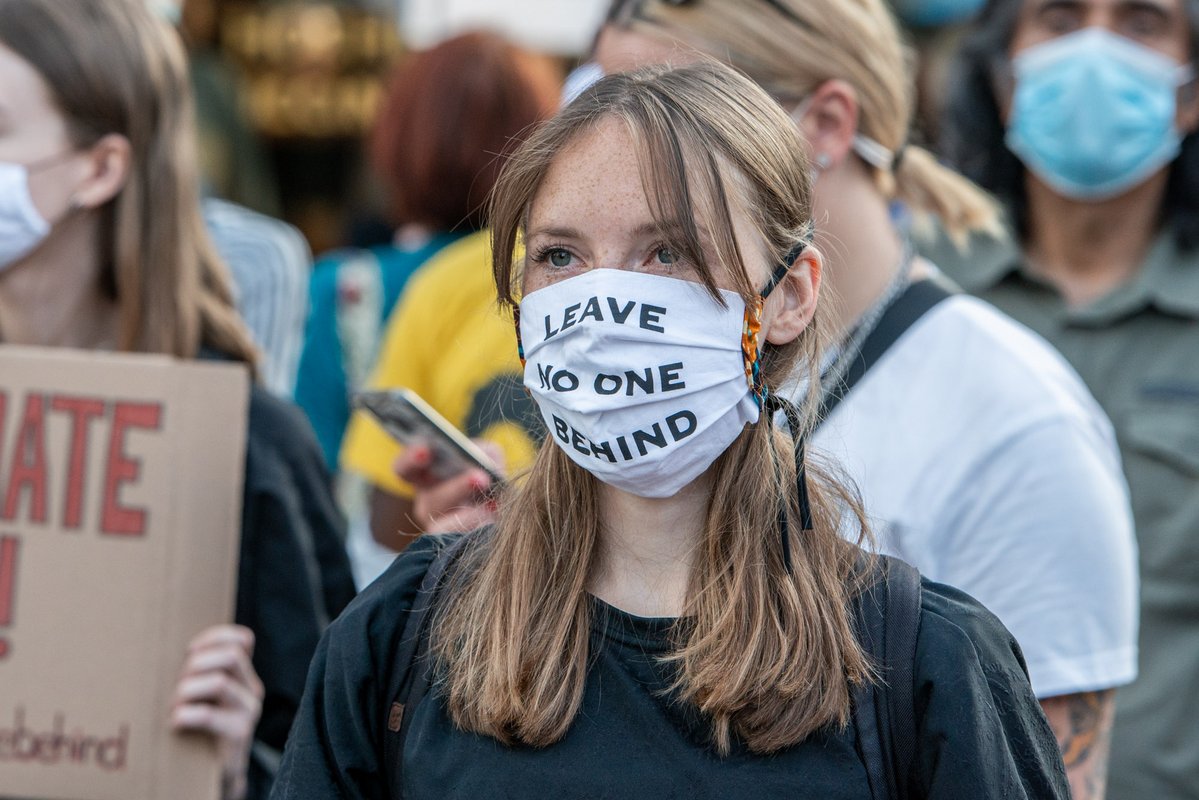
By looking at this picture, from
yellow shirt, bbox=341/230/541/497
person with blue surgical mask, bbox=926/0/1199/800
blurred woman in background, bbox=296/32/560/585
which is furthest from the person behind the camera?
blurred woman in background, bbox=296/32/560/585

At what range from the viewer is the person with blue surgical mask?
11.4 feet

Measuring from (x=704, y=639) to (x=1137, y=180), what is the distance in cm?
267

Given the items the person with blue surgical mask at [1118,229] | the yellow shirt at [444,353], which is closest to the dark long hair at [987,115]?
the person with blue surgical mask at [1118,229]

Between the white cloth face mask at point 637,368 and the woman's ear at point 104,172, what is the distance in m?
1.43

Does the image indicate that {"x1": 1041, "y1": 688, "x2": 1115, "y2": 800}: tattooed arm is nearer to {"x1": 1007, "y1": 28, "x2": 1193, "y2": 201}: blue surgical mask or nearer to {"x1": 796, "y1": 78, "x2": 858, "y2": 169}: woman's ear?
{"x1": 796, "y1": 78, "x2": 858, "y2": 169}: woman's ear

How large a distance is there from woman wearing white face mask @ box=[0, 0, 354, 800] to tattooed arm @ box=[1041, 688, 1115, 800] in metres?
1.31

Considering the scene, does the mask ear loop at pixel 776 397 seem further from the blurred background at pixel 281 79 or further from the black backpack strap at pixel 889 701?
the blurred background at pixel 281 79

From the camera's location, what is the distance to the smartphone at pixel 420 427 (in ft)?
7.72

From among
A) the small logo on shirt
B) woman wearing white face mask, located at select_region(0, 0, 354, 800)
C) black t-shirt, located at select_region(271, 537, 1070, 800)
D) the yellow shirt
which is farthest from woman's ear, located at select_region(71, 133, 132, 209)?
the small logo on shirt

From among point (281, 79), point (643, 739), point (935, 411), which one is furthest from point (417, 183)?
point (281, 79)

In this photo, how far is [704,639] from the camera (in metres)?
1.79

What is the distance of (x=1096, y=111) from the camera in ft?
12.8

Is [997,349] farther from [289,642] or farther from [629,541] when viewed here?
[289,642]

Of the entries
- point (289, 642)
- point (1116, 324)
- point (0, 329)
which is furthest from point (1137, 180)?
point (0, 329)
